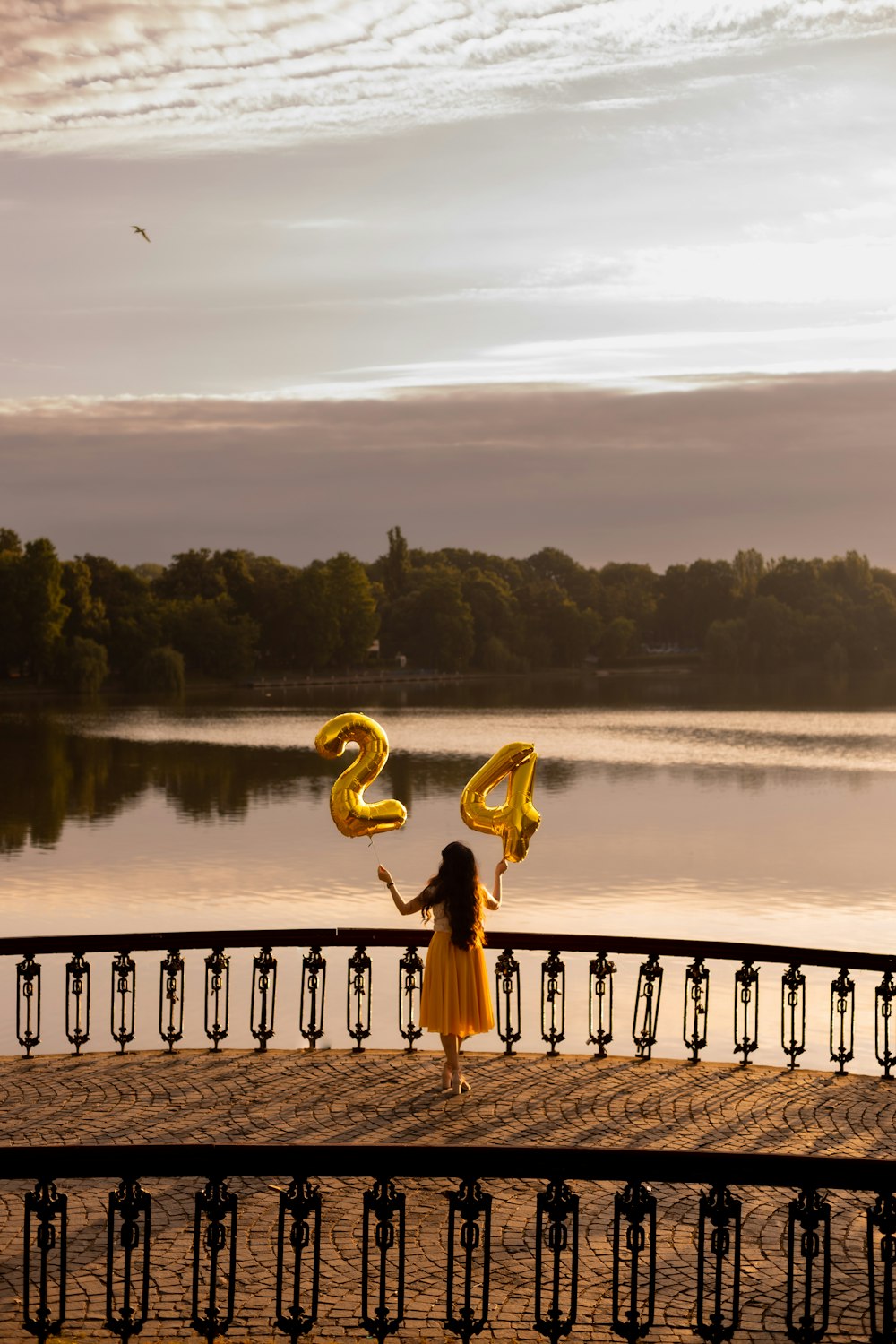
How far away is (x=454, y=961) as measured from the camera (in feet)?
34.0

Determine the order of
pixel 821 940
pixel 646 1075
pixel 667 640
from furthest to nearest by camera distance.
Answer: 1. pixel 667 640
2. pixel 821 940
3. pixel 646 1075

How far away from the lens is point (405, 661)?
13325cm

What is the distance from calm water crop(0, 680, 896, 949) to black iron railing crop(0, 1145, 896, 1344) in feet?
51.4

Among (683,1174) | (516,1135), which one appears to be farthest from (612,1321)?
(516,1135)

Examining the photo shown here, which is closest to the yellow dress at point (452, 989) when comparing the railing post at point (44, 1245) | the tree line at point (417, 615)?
the railing post at point (44, 1245)

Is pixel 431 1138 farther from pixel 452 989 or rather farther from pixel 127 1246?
pixel 127 1246

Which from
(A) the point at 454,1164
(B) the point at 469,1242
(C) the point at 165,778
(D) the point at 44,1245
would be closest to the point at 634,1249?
(B) the point at 469,1242

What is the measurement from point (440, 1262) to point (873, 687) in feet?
403

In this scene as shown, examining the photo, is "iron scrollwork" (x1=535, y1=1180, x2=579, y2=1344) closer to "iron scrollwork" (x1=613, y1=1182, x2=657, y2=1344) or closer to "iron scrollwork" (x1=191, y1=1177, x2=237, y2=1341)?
"iron scrollwork" (x1=613, y1=1182, x2=657, y2=1344)

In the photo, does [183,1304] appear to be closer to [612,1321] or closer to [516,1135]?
[612,1321]

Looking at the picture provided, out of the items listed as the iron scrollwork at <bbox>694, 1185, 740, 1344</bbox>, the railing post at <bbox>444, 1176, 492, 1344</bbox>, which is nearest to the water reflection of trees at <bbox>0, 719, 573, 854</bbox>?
the railing post at <bbox>444, 1176, 492, 1344</bbox>

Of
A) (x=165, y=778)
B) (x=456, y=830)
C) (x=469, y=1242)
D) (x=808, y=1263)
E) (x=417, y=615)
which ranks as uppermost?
(x=417, y=615)

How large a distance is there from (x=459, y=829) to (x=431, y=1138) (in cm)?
2850

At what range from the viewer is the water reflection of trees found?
131ft
